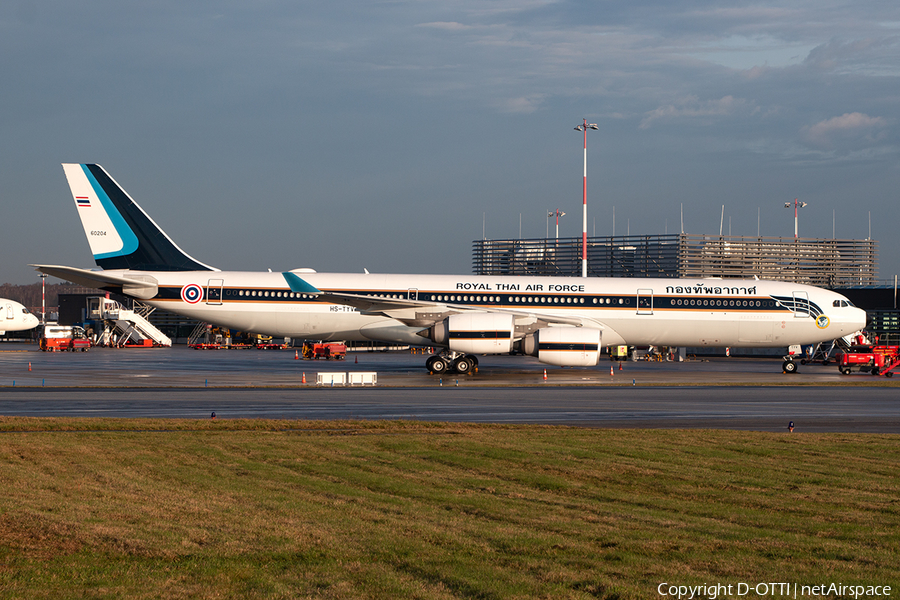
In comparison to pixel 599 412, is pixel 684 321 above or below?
above

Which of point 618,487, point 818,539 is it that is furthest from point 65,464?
point 818,539

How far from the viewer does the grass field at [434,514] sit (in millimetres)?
6836

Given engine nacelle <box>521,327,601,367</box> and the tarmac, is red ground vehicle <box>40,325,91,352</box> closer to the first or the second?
the tarmac

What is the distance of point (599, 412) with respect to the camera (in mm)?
22047

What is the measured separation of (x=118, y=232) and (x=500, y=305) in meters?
18.3

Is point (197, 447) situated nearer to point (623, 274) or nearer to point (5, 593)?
point (5, 593)

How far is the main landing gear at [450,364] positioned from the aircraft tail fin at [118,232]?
12699 millimetres

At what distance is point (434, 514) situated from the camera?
9.45 m

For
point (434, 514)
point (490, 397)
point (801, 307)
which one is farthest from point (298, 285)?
point (434, 514)

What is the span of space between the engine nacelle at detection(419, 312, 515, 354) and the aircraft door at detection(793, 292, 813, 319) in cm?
1412

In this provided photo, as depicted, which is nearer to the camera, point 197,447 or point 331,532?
point 331,532

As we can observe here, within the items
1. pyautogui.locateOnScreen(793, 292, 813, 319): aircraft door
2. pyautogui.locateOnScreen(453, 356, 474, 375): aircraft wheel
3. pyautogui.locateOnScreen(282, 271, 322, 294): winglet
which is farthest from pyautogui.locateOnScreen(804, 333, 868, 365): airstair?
pyautogui.locateOnScreen(282, 271, 322, 294): winglet

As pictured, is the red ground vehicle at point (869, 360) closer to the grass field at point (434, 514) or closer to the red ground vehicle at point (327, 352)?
the grass field at point (434, 514)

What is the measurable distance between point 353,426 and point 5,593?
11.9m
